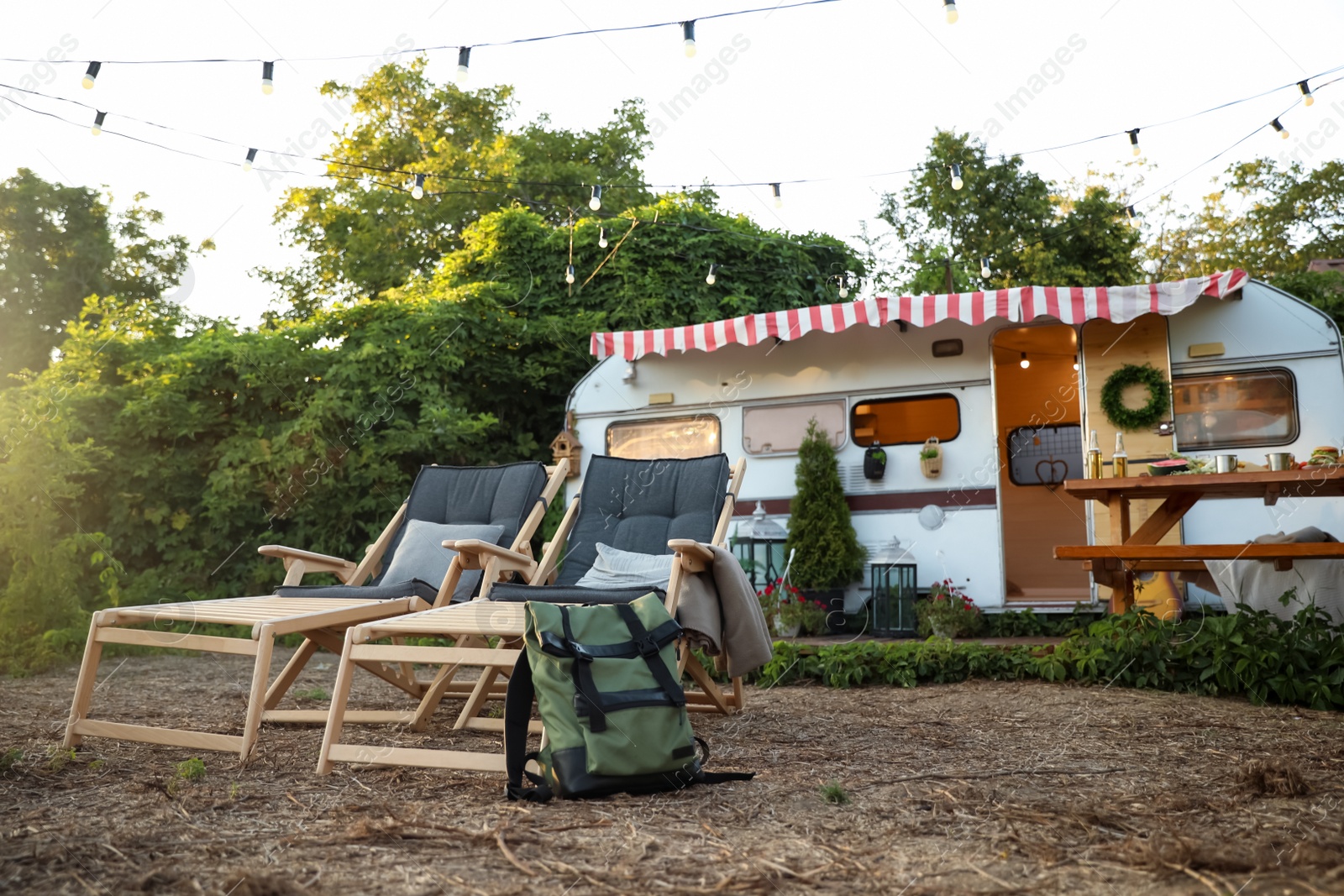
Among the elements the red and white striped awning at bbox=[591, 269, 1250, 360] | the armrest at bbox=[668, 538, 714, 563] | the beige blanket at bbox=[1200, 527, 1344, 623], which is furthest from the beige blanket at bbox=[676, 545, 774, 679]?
the red and white striped awning at bbox=[591, 269, 1250, 360]

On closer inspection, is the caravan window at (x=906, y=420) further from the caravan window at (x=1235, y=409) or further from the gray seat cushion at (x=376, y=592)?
the gray seat cushion at (x=376, y=592)

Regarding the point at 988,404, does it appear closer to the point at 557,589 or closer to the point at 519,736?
the point at 557,589

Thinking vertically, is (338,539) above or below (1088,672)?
above

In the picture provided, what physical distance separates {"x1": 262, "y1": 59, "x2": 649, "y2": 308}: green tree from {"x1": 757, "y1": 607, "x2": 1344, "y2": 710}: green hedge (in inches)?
378

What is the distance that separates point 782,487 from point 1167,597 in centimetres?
244

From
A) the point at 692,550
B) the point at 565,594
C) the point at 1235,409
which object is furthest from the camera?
the point at 1235,409

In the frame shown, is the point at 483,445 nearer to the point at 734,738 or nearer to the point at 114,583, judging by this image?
the point at 114,583

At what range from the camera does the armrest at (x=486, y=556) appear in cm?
347

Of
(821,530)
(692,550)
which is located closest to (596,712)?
(692,550)

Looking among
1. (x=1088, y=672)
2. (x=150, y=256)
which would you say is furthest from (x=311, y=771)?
(x=150, y=256)

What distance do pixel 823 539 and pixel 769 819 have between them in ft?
13.8

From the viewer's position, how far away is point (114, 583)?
5.80 meters

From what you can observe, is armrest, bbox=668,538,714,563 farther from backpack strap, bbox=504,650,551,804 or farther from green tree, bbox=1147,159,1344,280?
green tree, bbox=1147,159,1344,280

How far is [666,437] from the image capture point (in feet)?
23.2
